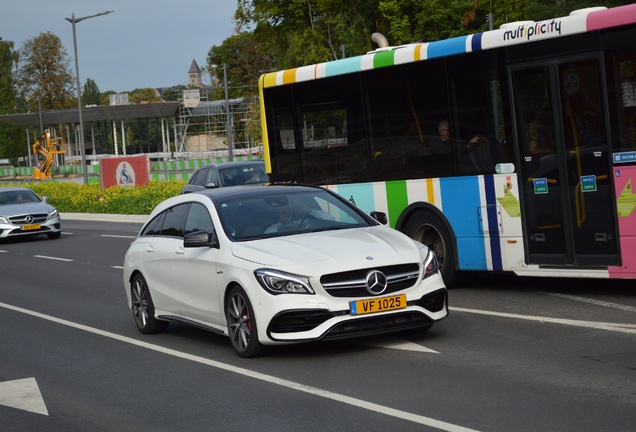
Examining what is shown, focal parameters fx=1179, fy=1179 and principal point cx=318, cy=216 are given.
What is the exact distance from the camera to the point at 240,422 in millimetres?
7664

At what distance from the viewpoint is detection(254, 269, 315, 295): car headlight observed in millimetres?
9656

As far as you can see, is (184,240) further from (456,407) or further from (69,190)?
(69,190)

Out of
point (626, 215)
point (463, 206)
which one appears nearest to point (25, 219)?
point (463, 206)

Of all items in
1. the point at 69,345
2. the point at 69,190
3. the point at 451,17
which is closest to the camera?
the point at 69,345

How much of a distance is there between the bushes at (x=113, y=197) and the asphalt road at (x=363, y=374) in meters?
27.5

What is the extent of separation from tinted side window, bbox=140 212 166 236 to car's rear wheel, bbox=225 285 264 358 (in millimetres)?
2369

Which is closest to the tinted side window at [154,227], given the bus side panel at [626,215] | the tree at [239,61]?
the bus side panel at [626,215]

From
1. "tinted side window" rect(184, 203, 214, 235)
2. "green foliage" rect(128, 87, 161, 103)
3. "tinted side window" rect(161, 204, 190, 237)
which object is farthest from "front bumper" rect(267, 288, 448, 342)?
"green foliage" rect(128, 87, 161, 103)

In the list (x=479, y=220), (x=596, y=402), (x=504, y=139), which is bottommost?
(x=596, y=402)

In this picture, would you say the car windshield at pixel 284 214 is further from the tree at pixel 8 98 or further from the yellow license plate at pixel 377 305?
the tree at pixel 8 98

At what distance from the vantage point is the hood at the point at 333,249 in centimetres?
980

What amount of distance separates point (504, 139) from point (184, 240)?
458 cm

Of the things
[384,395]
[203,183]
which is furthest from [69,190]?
[384,395]

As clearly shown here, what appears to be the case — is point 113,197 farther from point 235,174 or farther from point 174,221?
point 174,221
